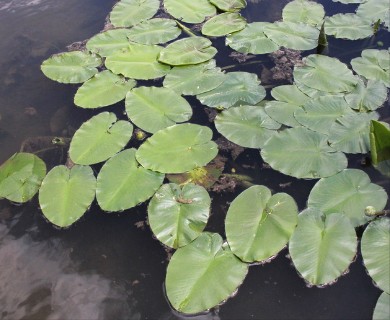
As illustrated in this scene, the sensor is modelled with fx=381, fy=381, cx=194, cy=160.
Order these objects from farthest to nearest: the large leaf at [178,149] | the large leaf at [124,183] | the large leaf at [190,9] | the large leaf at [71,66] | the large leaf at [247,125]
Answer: the large leaf at [190,9]
the large leaf at [71,66]
the large leaf at [247,125]
the large leaf at [178,149]
the large leaf at [124,183]

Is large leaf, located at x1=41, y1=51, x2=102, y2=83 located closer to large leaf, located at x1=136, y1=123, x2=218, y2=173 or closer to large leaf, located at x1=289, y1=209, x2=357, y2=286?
large leaf, located at x1=136, y1=123, x2=218, y2=173

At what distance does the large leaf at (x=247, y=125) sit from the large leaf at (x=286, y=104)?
63 millimetres

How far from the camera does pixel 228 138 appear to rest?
2.98 meters

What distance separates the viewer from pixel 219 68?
3605 millimetres

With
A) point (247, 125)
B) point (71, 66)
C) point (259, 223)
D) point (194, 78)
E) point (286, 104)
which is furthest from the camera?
point (71, 66)

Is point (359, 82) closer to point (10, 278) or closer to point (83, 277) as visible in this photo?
point (83, 277)

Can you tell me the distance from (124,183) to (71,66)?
1669mm

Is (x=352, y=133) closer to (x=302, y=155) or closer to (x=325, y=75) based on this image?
(x=302, y=155)

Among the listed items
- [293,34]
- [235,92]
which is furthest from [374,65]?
[235,92]

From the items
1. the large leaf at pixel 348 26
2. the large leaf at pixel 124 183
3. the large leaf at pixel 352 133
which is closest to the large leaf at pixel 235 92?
the large leaf at pixel 352 133

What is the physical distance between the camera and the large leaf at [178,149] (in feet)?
9.23

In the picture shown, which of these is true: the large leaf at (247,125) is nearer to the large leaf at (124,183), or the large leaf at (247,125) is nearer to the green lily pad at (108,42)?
the large leaf at (124,183)

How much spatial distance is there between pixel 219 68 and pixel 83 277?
7.19 ft

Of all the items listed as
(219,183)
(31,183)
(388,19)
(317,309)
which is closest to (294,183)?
(219,183)
